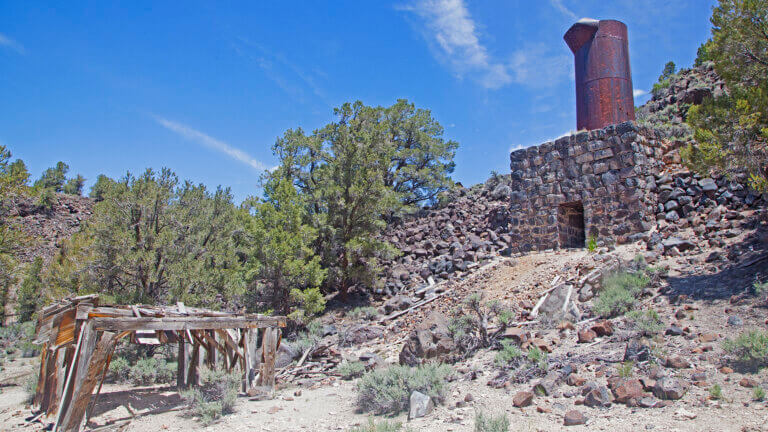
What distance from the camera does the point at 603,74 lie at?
46.2ft

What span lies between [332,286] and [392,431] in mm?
13616

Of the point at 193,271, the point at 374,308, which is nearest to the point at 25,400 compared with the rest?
the point at 193,271

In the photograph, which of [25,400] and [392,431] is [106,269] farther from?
[392,431]

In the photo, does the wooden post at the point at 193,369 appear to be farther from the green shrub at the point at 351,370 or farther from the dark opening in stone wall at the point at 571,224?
the dark opening in stone wall at the point at 571,224

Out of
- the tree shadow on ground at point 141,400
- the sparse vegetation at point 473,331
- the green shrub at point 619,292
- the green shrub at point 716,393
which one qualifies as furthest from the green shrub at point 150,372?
the green shrub at point 716,393

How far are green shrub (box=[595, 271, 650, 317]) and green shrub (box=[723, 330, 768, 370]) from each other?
2.61 m

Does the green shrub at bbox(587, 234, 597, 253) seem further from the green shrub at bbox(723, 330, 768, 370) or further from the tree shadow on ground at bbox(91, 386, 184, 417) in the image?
the tree shadow on ground at bbox(91, 386, 184, 417)

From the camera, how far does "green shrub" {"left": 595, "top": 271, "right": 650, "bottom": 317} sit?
884 cm

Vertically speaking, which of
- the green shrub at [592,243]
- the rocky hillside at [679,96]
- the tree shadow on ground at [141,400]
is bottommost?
the tree shadow on ground at [141,400]

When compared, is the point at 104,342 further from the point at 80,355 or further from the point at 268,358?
the point at 268,358

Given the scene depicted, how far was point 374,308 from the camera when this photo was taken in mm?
16672

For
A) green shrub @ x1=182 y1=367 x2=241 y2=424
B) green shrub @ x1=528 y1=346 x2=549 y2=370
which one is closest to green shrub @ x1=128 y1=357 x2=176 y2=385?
green shrub @ x1=182 y1=367 x2=241 y2=424

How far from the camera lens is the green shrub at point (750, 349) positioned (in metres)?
5.72

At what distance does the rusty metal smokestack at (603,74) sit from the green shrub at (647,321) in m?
7.98
